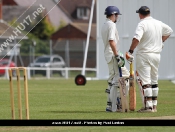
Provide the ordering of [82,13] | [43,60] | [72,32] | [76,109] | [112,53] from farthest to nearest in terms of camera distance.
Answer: [82,13] < [72,32] < [43,60] < [76,109] < [112,53]

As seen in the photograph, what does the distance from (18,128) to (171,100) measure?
7.16m

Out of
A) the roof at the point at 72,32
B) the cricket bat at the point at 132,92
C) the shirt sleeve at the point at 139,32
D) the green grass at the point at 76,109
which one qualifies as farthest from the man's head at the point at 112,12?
the roof at the point at 72,32

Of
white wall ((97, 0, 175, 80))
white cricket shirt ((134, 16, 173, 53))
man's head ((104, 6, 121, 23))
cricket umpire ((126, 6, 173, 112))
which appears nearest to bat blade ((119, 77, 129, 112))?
cricket umpire ((126, 6, 173, 112))

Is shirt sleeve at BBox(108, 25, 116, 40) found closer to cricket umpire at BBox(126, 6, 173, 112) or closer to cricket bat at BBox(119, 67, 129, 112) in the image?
cricket umpire at BBox(126, 6, 173, 112)

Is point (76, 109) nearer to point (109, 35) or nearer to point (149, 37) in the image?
point (109, 35)

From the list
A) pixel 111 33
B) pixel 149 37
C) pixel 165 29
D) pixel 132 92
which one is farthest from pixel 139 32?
pixel 132 92

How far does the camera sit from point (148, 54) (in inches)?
560

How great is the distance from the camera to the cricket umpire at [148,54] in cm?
1415

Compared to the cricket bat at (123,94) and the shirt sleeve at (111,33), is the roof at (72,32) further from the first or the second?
the cricket bat at (123,94)

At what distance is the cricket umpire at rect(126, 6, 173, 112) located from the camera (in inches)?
557

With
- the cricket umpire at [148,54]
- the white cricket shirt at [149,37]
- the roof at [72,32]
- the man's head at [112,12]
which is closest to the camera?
A: the cricket umpire at [148,54]

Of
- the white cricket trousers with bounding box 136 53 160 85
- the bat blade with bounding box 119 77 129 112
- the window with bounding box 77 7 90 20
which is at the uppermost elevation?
the window with bounding box 77 7 90 20

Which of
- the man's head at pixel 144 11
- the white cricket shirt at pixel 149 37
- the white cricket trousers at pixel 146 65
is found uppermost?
the man's head at pixel 144 11

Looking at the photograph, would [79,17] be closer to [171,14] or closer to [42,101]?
[171,14]
